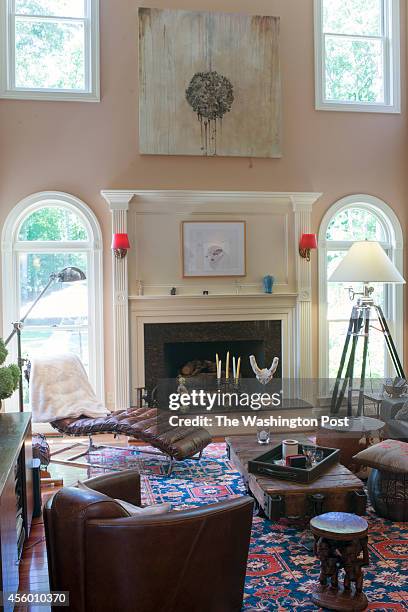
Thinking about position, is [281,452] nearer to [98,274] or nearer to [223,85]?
[98,274]

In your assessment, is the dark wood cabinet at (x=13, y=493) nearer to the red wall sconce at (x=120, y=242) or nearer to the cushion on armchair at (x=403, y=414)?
the red wall sconce at (x=120, y=242)

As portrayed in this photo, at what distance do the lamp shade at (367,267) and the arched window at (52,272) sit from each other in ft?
7.94

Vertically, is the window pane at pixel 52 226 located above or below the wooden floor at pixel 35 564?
above

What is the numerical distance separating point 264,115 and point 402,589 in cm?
483

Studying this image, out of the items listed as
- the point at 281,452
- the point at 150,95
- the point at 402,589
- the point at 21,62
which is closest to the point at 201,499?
the point at 281,452

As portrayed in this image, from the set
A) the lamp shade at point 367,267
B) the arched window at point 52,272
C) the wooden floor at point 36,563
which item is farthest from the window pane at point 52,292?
the lamp shade at point 367,267

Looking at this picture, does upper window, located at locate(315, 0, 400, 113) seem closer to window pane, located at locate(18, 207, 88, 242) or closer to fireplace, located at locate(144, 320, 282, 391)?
fireplace, located at locate(144, 320, 282, 391)

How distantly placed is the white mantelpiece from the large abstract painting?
1.71ft

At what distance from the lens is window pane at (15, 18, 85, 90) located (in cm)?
607

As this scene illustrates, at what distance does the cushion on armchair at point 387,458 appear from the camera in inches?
144

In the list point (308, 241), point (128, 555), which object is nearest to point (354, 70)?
point (308, 241)

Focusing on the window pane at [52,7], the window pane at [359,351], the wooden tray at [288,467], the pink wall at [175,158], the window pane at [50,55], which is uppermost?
the window pane at [52,7]

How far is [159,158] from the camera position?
626 centimetres

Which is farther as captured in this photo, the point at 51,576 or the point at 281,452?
the point at 281,452
